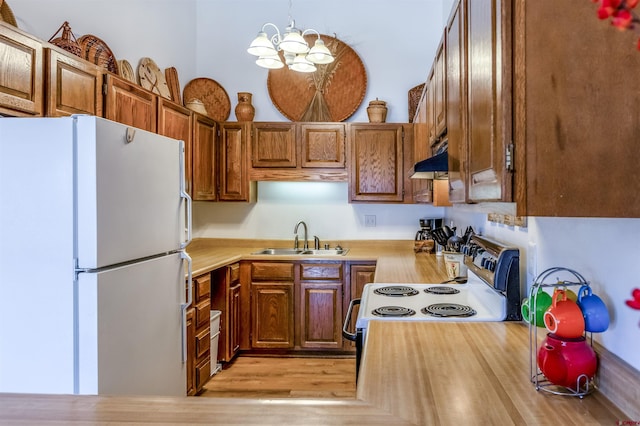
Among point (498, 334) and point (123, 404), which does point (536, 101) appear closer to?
point (498, 334)

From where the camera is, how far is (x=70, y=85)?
77.7 inches

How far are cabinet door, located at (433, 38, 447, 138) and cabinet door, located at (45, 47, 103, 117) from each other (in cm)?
172

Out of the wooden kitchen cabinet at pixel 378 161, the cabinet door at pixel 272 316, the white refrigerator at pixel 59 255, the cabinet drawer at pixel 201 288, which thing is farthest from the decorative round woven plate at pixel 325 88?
the white refrigerator at pixel 59 255

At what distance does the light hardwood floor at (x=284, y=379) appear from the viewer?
2.83m

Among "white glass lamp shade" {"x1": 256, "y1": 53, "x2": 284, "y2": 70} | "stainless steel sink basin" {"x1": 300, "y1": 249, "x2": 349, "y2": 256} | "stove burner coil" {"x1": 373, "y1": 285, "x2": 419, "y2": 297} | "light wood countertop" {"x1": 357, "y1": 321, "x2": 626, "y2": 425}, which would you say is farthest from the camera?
"stainless steel sink basin" {"x1": 300, "y1": 249, "x2": 349, "y2": 256}

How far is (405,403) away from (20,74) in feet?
6.24

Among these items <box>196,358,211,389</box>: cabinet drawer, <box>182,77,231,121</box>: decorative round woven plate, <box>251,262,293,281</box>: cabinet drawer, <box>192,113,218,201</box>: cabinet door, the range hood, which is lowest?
<box>196,358,211,389</box>: cabinet drawer

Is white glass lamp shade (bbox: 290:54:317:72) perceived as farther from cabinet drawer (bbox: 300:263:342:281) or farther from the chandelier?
cabinet drawer (bbox: 300:263:342:281)

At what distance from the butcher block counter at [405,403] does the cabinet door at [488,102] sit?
44 cm

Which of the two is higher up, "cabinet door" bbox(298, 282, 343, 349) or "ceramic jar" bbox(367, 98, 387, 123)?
"ceramic jar" bbox(367, 98, 387, 123)

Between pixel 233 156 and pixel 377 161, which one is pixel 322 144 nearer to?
pixel 377 161

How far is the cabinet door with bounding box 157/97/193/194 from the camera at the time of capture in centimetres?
282

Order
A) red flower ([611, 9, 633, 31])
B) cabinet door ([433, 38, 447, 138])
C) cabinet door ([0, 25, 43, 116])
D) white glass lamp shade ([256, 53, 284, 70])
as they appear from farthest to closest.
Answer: white glass lamp shade ([256, 53, 284, 70]) → cabinet door ([433, 38, 447, 138]) → cabinet door ([0, 25, 43, 116]) → red flower ([611, 9, 633, 31])

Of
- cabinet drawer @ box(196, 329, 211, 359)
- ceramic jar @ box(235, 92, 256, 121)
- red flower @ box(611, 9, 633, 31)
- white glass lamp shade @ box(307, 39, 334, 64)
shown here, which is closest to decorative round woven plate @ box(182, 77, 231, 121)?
ceramic jar @ box(235, 92, 256, 121)
